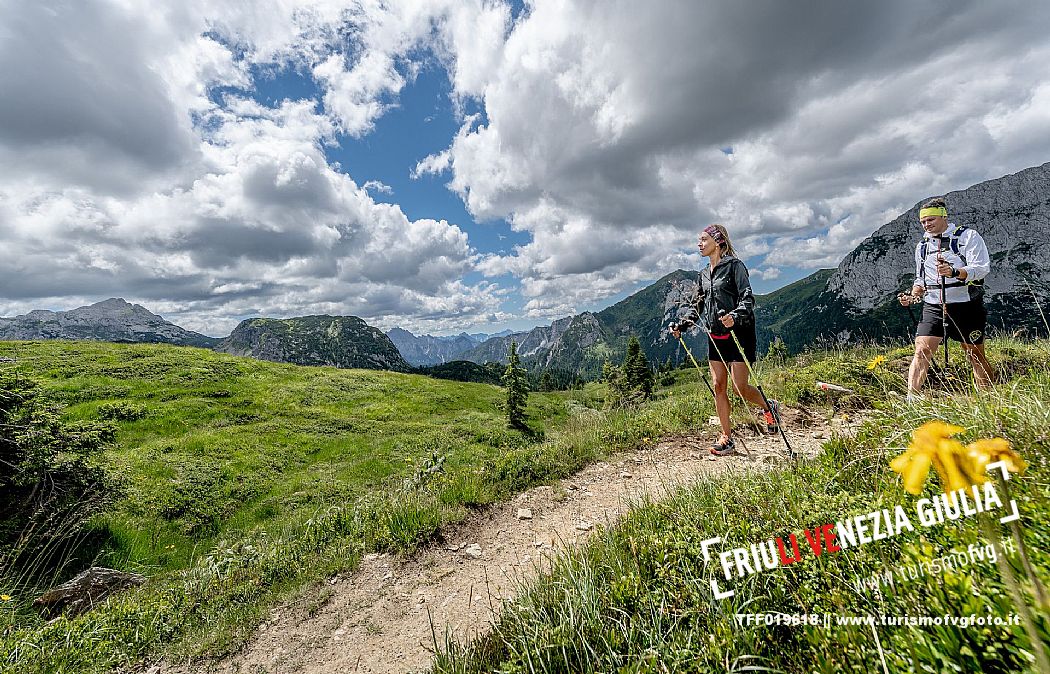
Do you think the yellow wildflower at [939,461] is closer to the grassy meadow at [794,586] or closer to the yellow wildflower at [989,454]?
the yellow wildflower at [989,454]

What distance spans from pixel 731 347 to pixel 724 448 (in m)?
1.64

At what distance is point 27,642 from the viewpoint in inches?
174

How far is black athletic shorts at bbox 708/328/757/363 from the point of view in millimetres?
6414

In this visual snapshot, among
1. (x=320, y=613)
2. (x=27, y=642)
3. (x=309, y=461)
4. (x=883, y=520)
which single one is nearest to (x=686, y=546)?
(x=883, y=520)

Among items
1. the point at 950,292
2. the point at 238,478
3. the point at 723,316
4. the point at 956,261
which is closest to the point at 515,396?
the point at 238,478

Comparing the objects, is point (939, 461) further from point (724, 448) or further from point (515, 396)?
point (515, 396)

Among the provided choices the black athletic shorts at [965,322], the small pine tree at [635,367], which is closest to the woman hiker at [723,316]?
the black athletic shorts at [965,322]

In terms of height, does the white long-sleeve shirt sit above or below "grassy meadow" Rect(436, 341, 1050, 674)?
above

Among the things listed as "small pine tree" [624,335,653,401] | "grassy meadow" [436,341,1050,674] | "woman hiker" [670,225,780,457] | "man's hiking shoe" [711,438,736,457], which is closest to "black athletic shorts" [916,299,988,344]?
"grassy meadow" [436,341,1050,674]

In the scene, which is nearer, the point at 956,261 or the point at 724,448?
the point at 956,261

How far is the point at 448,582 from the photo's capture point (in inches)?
197

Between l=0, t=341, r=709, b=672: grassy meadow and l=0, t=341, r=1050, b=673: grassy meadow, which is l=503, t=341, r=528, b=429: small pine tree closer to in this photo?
l=0, t=341, r=709, b=672: grassy meadow

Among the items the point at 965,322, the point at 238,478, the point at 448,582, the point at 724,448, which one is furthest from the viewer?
the point at 238,478

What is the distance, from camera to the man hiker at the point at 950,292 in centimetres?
599
